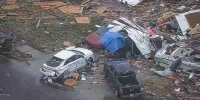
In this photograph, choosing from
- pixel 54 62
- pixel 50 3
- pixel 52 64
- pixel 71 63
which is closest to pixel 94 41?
pixel 71 63

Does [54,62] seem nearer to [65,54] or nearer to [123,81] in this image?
[65,54]

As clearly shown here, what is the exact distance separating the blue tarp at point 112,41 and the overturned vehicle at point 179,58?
2423 millimetres

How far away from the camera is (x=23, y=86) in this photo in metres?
22.9

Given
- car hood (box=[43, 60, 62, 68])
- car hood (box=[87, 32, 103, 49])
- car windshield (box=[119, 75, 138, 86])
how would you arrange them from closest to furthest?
car windshield (box=[119, 75, 138, 86]) → car hood (box=[43, 60, 62, 68]) → car hood (box=[87, 32, 103, 49])

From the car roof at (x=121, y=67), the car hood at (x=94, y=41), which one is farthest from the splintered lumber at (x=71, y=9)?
the car roof at (x=121, y=67)

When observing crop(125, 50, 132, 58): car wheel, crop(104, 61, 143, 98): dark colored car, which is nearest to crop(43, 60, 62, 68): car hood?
crop(104, 61, 143, 98): dark colored car

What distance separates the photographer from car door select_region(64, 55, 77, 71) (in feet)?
78.3

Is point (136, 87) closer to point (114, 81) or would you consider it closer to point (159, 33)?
point (114, 81)

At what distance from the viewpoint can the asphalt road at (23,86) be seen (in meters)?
21.9

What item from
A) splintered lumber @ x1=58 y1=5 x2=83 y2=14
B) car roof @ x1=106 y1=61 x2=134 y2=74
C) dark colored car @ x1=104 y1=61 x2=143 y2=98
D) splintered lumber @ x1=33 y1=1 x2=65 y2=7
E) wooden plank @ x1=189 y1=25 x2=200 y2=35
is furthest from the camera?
splintered lumber @ x1=33 y1=1 x2=65 y2=7

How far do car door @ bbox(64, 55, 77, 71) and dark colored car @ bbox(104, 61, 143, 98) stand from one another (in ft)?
6.64

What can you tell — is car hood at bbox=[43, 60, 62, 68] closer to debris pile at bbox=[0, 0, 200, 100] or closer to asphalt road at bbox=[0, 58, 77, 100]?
asphalt road at bbox=[0, 58, 77, 100]

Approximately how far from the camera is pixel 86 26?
31141 millimetres

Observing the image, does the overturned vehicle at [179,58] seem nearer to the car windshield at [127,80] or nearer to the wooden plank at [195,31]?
the wooden plank at [195,31]
